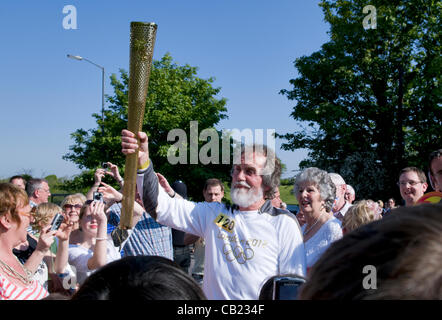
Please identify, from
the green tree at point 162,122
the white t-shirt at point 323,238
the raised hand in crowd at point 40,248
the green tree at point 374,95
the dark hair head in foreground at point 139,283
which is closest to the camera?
the dark hair head in foreground at point 139,283

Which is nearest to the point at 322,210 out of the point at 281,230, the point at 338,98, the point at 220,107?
the point at 281,230

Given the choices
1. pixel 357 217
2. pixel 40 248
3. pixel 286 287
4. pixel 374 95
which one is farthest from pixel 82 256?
pixel 374 95

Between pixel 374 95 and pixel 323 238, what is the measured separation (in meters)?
18.4

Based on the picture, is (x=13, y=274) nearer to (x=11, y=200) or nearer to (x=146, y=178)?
(x=11, y=200)

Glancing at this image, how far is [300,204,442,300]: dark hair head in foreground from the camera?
579mm

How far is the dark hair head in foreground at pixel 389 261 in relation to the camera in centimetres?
58

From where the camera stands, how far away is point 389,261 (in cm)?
59

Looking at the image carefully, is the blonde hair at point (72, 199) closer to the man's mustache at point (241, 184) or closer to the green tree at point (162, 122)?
the man's mustache at point (241, 184)

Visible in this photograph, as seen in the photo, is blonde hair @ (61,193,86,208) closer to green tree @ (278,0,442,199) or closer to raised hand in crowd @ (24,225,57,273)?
raised hand in crowd @ (24,225,57,273)

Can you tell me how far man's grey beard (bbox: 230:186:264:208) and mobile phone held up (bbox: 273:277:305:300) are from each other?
1598mm

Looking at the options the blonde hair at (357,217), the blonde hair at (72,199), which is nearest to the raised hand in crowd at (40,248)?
the blonde hair at (72,199)

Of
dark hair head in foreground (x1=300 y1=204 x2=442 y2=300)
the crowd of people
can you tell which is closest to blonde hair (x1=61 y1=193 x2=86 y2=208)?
the crowd of people

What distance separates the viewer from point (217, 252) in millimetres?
2732
